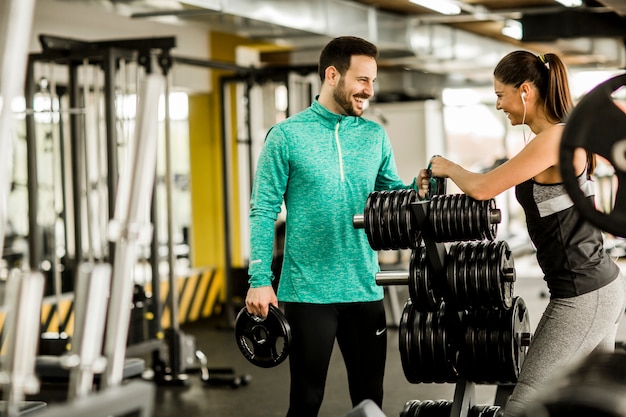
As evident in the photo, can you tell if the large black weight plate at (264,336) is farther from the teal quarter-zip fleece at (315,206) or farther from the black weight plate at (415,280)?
the black weight plate at (415,280)

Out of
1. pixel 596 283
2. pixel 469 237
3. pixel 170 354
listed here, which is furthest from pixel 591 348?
pixel 170 354

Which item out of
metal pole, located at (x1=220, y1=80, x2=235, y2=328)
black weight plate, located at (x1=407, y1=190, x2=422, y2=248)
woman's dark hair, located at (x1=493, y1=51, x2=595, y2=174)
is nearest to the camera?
woman's dark hair, located at (x1=493, y1=51, x2=595, y2=174)

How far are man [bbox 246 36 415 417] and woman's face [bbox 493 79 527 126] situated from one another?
1.36ft

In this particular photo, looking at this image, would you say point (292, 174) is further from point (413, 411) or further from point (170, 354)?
point (170, 354)

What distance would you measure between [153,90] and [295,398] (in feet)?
5.37

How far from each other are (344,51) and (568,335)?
1102mm

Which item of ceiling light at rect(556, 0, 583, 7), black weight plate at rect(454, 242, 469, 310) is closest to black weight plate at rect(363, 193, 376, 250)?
black weight plate at rect(454, 242, 469, 310)

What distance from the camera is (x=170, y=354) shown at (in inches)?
240

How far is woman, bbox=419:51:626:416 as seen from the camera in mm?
2678

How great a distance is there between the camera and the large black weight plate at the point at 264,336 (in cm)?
290

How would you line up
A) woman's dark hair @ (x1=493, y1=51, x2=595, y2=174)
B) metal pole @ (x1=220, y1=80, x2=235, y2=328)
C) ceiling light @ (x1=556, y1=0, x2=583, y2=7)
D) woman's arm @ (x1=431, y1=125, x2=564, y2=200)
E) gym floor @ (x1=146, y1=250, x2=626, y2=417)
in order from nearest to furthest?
woman's arm @ (x1=431, y1=125, x2=564, y2=200) < woman's dark hair @ (x1=493, y1=51, x2=595, y2=174) < gym floor @ (x1=146, y1=250, x2=626, y2=417) < ceiling light @ (x1=556, y1=0, x2=583, y2=7) < metal pole @ (x1=220, y1=80, x2=235, y2=328)

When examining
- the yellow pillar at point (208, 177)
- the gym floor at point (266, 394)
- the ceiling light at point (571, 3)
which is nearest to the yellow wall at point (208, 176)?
the yellow pillar at point (208, 177)

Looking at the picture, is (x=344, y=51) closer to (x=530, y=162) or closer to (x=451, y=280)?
(x=530, y=162)

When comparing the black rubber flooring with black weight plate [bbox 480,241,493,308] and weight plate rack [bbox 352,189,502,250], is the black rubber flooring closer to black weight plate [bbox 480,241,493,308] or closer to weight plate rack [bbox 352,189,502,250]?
black weight plate [bbox 480,241,493,308]
